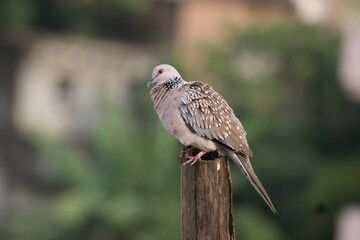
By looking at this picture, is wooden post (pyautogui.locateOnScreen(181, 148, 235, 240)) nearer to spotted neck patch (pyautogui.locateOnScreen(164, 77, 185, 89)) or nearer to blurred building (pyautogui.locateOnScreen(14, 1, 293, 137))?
spotted neck patch (pyautogui.locateOnScreen(164, 77, 185, 89))

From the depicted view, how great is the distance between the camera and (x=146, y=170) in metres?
14.7

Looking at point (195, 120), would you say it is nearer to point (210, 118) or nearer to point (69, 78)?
point (210, 118)

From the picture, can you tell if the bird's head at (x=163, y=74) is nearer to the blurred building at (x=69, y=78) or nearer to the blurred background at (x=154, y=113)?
the blurred background at (x=154, y=113)

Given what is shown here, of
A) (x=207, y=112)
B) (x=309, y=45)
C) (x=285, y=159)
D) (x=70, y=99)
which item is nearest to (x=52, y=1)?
(x=70, y=99)

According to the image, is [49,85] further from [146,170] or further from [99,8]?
[146,170]

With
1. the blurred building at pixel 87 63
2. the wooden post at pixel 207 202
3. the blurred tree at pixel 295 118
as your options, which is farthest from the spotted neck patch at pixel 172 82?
the blurred building at pixel 87 63

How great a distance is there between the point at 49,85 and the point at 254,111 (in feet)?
30.6

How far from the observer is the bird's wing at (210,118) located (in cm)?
419

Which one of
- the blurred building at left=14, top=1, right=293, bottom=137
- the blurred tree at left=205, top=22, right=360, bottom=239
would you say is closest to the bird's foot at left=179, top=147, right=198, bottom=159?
the blurred tree at left=205, top=22, right=360, bottom=239

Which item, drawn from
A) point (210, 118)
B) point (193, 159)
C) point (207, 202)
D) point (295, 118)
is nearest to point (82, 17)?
point (295, 118)

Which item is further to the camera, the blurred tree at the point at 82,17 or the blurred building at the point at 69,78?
the blurred building at the point at 69,78

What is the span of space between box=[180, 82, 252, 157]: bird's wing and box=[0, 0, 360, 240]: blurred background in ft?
21.6

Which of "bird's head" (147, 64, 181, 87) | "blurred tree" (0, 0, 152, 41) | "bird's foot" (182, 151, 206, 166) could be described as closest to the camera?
"bird's foot" (182, 151, 206, 166)

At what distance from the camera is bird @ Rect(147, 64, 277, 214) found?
4.18 meters
